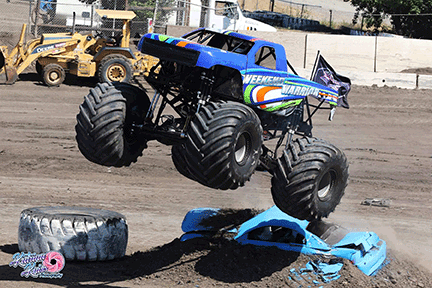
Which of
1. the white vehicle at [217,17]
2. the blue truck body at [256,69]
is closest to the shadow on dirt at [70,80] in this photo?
the white vehicle at [217,17]

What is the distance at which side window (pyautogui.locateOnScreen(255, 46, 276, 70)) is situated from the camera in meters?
7.45

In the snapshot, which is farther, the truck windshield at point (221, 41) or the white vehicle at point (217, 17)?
the white vehicle at point (217, 17)

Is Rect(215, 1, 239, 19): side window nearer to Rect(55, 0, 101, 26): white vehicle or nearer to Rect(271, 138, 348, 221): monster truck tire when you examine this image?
Rect(55, 0, 101, 26): white vehicle

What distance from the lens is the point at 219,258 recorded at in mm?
7516

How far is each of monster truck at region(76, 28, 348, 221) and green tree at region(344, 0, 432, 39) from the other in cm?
2141

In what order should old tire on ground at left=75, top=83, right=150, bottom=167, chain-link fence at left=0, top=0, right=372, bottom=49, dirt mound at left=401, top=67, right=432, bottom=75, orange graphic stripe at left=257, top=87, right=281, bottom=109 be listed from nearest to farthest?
old tire on ground at left=75, top=83, right=150, bottom=167 → orange graphic stripe at left=257, top=87, right=281, bottom=109 → dirt mound at left=401, top=67, right=432, bottom=75 → chain-link fence at left=0, top=0, right=372, bottom=49

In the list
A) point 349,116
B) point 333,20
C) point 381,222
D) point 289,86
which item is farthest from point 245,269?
point 333,20

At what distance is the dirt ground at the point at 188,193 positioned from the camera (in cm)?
733

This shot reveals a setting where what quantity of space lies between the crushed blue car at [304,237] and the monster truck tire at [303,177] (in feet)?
1.29

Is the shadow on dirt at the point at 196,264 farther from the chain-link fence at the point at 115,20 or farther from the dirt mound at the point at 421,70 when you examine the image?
the dirt mound at the point at 421,70

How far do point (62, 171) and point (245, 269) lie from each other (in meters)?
6.02

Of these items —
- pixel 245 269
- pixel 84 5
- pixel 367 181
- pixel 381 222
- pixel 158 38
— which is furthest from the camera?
pixel 84 5

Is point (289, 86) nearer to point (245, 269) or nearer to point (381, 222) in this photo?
point (245, 269)

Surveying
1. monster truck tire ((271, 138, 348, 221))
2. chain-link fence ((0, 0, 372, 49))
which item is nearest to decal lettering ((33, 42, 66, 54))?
chain-link fence ((0, 0, 372, 49))
